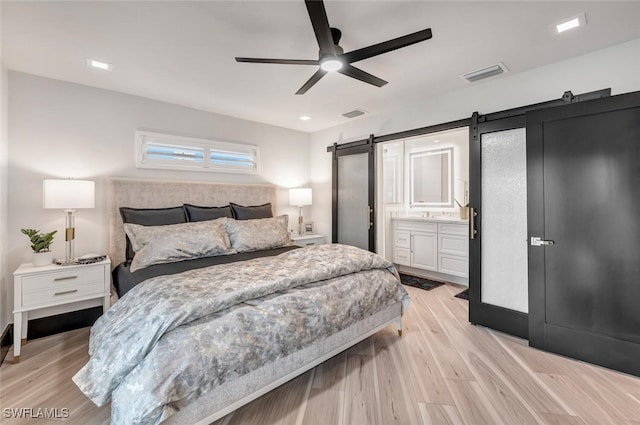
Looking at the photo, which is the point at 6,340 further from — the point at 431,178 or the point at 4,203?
the point at 431,178

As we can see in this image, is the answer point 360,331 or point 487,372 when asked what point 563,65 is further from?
point 360,331

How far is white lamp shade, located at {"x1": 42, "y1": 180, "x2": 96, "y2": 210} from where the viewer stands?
257cm

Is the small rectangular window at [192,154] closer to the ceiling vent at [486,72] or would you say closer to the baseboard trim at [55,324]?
the baseboard trim at [55,324]

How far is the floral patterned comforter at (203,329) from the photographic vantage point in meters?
1.33

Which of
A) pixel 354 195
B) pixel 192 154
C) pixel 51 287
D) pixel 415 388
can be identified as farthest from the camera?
pixel 354 195

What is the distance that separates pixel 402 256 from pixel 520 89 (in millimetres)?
2997

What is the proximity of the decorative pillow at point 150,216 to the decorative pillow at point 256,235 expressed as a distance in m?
0.60

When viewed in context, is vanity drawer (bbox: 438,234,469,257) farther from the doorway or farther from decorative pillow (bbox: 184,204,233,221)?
decorative pillow (bbox: 184,204,233,221)

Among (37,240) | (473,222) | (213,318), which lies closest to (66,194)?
(37,240)

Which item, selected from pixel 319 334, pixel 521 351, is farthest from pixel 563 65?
pixel 319 334

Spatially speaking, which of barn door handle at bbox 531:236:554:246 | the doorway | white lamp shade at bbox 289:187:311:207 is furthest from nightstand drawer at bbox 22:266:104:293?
barn door handle at bbox 531:236:554:246

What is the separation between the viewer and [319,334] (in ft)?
6.45

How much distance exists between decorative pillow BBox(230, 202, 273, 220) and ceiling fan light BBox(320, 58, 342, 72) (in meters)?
2.29

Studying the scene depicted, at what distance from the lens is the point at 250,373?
5.35 feet
